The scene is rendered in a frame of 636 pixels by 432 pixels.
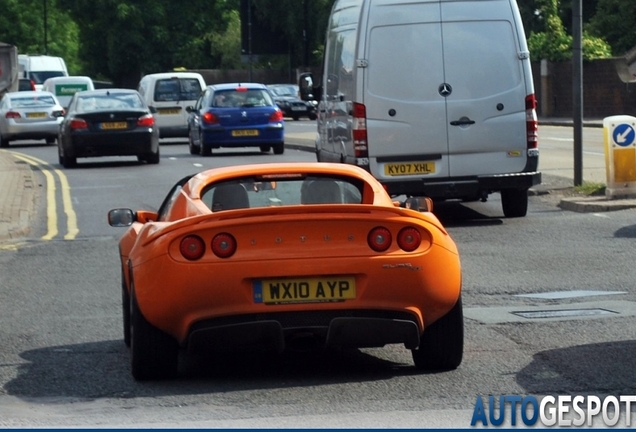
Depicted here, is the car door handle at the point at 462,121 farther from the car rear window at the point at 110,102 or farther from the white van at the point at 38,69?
the white van at the point at 38,69

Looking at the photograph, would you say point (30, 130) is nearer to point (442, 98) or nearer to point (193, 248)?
point (442, 98)

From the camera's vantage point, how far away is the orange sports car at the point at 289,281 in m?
7.25

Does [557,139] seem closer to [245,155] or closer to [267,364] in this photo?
[245,155]

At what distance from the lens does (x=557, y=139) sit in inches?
1448

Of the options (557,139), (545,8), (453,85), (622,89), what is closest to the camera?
(453,85)

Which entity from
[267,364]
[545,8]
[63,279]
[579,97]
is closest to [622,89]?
[545,8]

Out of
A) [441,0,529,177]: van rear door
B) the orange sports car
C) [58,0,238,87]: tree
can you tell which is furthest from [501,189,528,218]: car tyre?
[58,0,238,87]: tree

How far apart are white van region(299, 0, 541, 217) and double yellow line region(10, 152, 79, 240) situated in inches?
141

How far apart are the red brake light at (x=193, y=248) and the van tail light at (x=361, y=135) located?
880 centimetres

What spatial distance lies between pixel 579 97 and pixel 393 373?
13.1 metres

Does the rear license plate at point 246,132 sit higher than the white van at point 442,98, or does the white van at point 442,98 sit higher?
the white van at point 442,98

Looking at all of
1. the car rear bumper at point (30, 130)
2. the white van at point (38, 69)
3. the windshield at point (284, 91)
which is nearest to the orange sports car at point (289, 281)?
the car rear bumper at point (30, 130)

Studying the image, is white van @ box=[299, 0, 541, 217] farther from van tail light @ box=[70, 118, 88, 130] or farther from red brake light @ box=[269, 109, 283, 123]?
red brake light @ box=[269, 109, 283, 123]

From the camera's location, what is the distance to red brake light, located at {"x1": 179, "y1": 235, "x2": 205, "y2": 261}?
23.9ft
